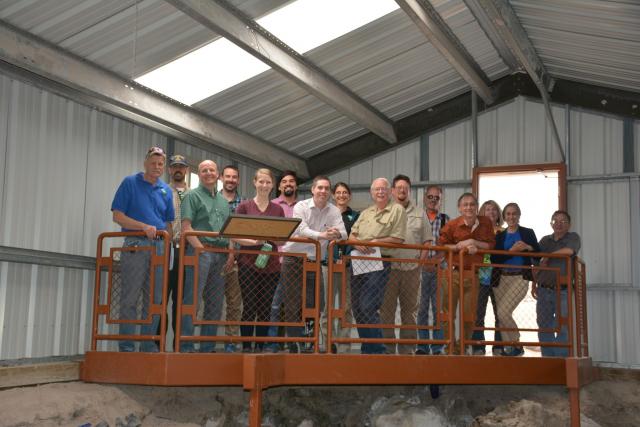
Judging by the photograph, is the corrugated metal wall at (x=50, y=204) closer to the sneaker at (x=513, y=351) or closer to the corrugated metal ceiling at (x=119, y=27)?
the corrugated metal ceiling at (x=119, y=27)

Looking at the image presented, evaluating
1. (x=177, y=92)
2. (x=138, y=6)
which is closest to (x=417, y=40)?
(x=177, y=92)

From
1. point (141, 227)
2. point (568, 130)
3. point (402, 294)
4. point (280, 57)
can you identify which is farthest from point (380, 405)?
point (568, 130)

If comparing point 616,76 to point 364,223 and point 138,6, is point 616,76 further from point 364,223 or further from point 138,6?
point 138,6

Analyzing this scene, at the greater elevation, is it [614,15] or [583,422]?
[614,15]

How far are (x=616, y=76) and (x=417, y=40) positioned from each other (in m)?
3.24

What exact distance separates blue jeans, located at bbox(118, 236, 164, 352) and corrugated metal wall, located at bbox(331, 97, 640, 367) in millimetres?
6458

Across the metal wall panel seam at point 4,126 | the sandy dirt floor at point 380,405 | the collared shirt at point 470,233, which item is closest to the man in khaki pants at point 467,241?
the collared shirt at point 470,233

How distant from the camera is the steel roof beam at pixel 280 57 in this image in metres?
8.20

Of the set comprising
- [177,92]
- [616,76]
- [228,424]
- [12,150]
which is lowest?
[228,424]

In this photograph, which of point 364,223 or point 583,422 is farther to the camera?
point 583,422

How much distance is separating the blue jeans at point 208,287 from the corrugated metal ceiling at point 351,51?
2540 millimetres

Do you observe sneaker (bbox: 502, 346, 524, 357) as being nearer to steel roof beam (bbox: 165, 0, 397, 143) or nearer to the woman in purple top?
the woman in purple top

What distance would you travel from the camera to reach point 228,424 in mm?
8781

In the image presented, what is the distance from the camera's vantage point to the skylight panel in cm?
915
